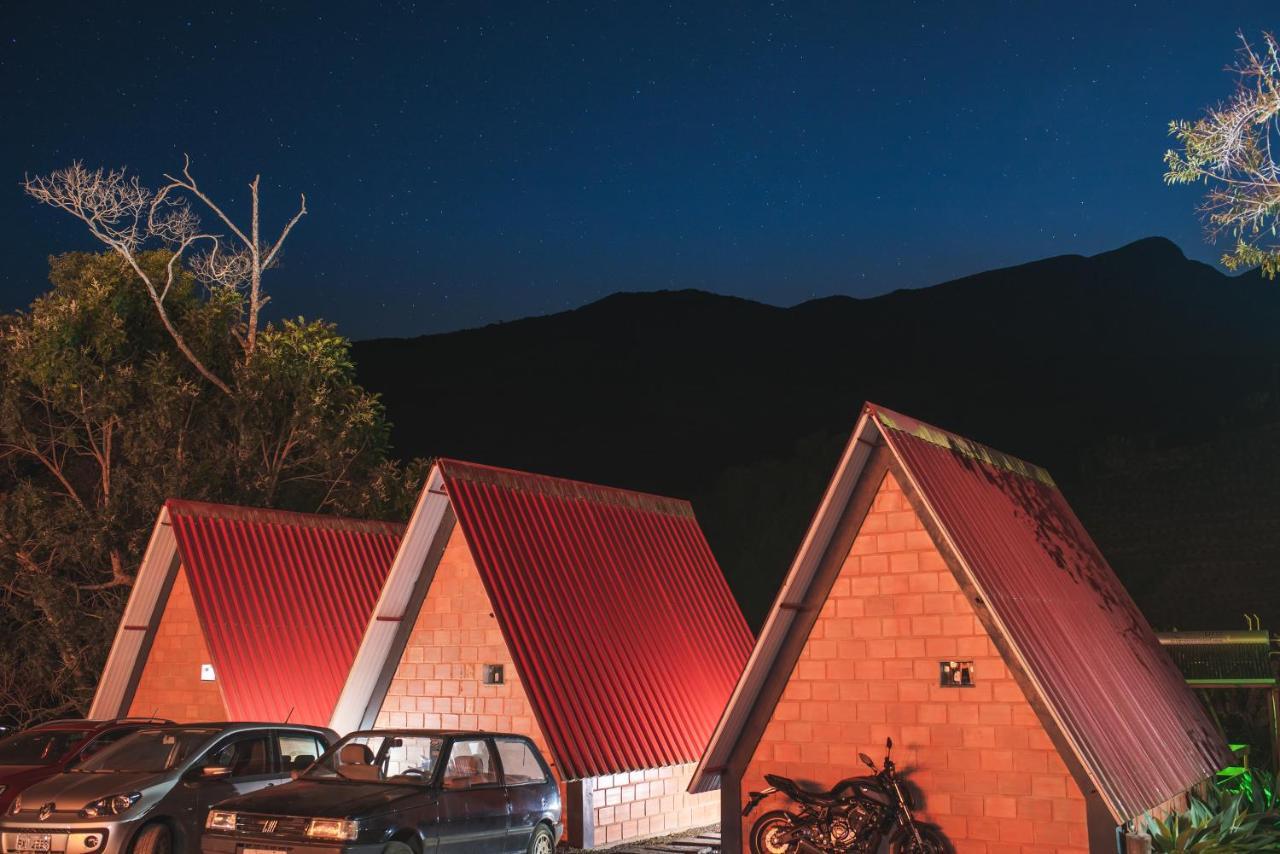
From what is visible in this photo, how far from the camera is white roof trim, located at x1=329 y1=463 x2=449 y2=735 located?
61.4 ft

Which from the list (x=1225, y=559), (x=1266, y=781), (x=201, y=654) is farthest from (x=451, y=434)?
(x=1266, y=781)

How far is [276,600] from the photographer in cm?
2184

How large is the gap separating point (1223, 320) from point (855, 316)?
1548 inches

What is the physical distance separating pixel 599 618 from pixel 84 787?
26.8 feet

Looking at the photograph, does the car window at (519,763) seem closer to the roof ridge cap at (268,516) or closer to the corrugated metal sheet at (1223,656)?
the roof ridge cap at (268,516)

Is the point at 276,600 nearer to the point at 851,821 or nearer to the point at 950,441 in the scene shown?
the point at 950,441

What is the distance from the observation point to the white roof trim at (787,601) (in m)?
14.1

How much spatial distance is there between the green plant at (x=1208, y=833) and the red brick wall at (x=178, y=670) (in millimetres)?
15034

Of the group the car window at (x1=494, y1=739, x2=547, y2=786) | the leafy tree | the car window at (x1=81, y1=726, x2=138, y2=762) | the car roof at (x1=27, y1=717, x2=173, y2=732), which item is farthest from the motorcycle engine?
the leafy tree

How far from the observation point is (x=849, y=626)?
14250 millimetres

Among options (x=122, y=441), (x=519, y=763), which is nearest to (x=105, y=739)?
(x=519, y=763)

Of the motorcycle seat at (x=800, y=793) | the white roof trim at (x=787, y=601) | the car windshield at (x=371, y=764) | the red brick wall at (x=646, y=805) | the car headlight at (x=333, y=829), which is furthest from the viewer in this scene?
the red brick wall at (x=646, y=805)

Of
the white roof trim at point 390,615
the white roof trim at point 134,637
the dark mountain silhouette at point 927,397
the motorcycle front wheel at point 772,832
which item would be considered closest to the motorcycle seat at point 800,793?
the motorcycle front wheel at point 772,832

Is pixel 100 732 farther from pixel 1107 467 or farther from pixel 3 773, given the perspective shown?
pixel 1107 467
